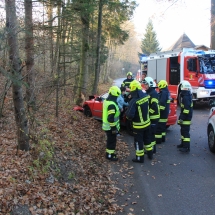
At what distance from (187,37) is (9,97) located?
32232 mm

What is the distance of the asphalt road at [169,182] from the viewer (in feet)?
14.4

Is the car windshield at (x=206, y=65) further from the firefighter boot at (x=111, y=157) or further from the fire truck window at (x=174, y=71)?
the firefighter boot at (x=111, y=157)

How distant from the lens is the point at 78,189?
4.87 m

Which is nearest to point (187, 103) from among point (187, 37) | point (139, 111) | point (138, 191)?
point (139, 111)

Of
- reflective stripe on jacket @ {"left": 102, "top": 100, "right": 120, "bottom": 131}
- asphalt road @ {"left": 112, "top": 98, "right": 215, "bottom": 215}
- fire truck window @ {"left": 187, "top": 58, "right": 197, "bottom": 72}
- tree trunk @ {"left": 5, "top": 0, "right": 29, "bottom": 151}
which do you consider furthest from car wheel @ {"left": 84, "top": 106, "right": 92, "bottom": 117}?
fire truck window @ {"left": 187, "top": 58, "right": 197, "bottom": 72}

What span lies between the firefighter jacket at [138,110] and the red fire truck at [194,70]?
5584 millimetres

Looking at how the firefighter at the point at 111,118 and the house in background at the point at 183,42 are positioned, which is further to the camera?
the house in background at the point at 183,42

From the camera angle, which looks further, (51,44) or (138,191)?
(51,44)

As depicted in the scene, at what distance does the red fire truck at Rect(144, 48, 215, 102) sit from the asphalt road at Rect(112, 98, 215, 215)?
17.2 ft

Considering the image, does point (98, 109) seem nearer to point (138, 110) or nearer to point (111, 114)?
point (111, 114)

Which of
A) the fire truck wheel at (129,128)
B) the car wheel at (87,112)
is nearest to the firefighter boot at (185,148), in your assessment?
the fire truck wheel at (129,128)

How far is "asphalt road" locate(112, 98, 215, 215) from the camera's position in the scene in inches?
172

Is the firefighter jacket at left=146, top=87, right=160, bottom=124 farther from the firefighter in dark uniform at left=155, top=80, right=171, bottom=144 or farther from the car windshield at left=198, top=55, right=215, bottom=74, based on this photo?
the car windshield at left=198, top=55, right=215, bottom=74

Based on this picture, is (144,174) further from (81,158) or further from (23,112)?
(23,112)
